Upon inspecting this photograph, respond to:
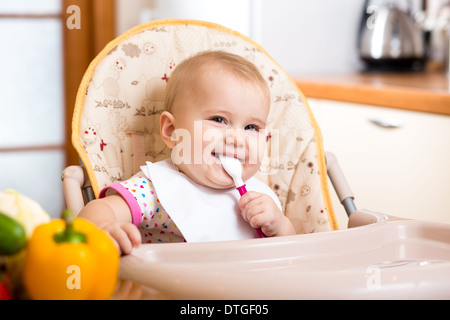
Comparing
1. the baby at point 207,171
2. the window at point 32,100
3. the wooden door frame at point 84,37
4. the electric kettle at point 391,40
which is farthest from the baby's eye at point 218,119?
the window at point 32,100

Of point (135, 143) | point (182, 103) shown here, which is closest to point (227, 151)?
point (182, 103)

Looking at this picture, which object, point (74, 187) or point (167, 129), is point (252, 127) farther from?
point (74, 187)

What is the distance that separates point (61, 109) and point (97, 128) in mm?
1731

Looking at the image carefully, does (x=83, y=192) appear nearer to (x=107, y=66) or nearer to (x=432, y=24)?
(x=107, y=66)

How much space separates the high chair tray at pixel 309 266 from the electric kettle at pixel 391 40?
163 cm

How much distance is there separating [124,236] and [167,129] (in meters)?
0.40

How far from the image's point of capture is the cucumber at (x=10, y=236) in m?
0.58

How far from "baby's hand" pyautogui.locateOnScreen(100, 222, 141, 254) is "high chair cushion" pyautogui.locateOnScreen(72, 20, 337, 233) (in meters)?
0.34

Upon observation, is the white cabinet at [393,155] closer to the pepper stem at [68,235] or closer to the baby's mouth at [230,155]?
the baby's mouth at [230,155]

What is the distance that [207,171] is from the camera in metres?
1.02

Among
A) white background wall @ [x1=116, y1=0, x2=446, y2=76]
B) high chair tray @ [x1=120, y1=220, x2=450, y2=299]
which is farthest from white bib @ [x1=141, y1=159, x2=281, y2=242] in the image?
white background wall @ [x1=116, y1=0, x2=446, y2=76]

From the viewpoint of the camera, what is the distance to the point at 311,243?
794mm

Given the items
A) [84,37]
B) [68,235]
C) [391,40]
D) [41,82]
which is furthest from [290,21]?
[68,235]
